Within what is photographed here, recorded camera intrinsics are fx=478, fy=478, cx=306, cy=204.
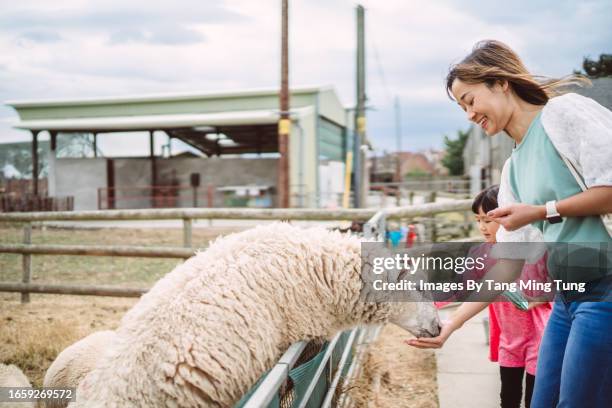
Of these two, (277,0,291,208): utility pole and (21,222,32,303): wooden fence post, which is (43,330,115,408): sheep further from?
(277,0,291,208): utility pole

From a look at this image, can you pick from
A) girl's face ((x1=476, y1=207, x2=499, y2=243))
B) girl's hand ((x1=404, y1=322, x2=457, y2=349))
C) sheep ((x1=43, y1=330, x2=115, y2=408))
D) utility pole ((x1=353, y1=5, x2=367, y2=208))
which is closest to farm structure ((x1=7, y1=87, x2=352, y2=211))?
utility pole ((x1=353, y1=5, x2=367, y2=208))

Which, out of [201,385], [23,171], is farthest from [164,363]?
[23,171]

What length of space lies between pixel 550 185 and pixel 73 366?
108 inches

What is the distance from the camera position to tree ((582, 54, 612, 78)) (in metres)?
3.14

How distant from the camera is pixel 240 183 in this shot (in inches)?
766

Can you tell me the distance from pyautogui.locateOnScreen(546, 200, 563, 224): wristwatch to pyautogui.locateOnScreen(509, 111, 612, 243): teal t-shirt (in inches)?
1.8

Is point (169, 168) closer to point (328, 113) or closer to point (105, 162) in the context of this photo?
point (105, 162)

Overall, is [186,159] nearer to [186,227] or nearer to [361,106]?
[361,106]

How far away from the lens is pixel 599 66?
3236mm

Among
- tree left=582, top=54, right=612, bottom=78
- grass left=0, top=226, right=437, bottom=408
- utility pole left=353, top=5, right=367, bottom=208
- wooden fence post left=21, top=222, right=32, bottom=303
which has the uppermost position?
utility pole left=353, top=5, right=367, bottom=208

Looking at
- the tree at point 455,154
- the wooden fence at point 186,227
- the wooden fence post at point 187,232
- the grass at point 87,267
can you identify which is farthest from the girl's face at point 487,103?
the tree at point 455,154

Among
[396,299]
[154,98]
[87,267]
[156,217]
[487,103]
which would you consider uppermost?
[154,98]

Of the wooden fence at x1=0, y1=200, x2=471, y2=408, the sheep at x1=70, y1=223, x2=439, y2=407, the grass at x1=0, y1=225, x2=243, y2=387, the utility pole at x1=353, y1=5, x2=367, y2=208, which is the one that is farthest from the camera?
the utility pole at x1=353, y1=5, x2=367, y2=208

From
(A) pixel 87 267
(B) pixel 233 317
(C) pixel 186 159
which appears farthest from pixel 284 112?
(B) pixel 233 317
